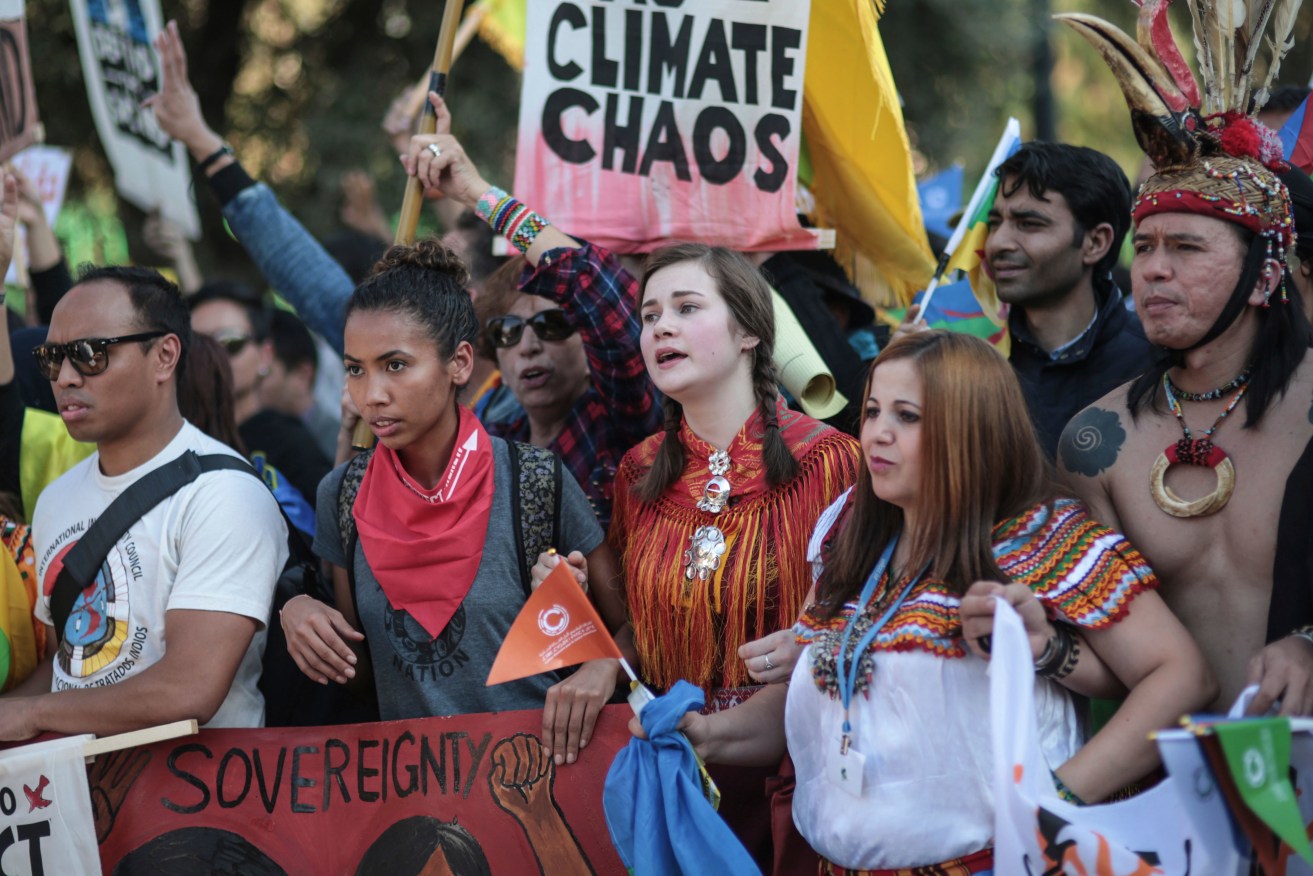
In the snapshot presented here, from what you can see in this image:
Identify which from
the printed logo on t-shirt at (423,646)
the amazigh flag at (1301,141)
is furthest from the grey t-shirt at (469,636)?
the amazigh flag at (1301,141)

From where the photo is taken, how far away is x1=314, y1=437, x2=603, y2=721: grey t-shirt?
11.9 ft

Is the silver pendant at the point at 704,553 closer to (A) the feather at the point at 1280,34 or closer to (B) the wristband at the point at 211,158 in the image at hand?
(A) the feather at the point at 1280,34

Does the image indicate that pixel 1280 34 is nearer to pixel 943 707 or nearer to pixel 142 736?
pixel 943 707

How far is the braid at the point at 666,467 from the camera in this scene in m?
3.74

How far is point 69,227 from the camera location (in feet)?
33.9

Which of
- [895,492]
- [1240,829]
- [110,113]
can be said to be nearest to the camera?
[1240,829]

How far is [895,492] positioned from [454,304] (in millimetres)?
1451

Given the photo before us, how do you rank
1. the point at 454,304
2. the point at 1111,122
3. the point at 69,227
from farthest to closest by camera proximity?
1. the point at 1111,122
2. the point at 69,227
3. the point at 454,304

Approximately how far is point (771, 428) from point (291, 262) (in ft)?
7.99

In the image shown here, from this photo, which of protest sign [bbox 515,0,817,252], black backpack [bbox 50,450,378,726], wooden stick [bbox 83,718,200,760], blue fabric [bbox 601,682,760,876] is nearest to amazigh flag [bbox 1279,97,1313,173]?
protest sign [bbox 515,0,817,252]

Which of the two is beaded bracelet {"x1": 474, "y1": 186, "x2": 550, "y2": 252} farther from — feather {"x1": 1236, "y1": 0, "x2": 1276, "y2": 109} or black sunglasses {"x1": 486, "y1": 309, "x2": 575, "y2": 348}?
feather {"x1": 1236, "y1": 0, "x2": 1276, "y2": 109}

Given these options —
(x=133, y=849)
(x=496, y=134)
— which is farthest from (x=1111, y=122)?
(x=133, y=849)

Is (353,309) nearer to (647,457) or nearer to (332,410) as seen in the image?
(647,457)

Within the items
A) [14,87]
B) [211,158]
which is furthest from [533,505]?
[14,87]
